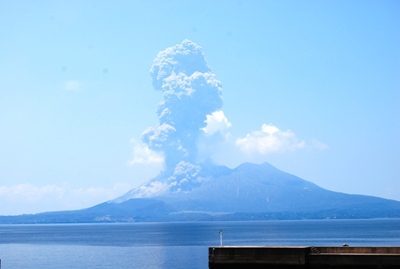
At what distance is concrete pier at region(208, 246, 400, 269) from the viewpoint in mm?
31984

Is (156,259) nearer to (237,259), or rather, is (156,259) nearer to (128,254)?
(128,254)

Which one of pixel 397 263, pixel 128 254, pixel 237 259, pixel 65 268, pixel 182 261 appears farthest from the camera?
pixel 128 254

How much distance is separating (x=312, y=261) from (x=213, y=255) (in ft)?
15.4

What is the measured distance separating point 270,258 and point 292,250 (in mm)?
1074

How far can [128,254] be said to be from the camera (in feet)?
424

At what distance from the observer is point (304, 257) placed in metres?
32.8

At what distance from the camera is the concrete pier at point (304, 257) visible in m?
32.0

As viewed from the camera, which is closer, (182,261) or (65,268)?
(65,268)

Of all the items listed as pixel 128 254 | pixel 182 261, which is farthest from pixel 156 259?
pixel 128 254

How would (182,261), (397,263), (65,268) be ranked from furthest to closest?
(182,261)
(65,268)
(397,263)

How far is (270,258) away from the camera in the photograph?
33.0 m

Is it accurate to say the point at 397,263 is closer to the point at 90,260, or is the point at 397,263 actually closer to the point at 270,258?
the point at 270,258

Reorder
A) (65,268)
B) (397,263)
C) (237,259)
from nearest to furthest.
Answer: (397,263) → (237,259) → (65,268)

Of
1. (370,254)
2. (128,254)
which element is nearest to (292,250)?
(370,254)
